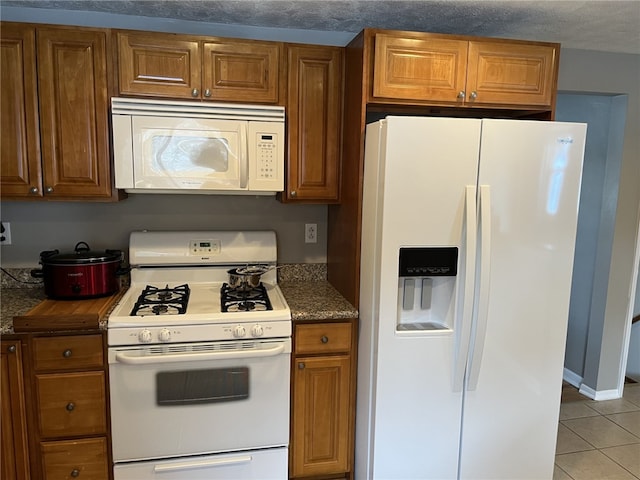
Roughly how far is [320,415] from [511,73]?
1840mm

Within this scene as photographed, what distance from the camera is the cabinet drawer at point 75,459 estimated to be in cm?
208

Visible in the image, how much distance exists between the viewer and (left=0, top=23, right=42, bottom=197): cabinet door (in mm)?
2100

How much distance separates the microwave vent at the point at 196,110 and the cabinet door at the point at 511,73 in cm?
92

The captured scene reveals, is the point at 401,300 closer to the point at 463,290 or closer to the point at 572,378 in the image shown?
the point at 463,290

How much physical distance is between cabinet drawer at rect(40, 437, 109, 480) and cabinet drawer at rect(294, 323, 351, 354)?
0.96 m

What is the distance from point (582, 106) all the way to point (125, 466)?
11.5 feet

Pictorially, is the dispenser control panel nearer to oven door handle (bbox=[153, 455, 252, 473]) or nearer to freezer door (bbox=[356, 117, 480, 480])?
freezer door (bbox=[356, 117, 480, 480])

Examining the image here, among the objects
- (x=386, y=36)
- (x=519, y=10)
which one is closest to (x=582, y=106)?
(x=519, y=10)

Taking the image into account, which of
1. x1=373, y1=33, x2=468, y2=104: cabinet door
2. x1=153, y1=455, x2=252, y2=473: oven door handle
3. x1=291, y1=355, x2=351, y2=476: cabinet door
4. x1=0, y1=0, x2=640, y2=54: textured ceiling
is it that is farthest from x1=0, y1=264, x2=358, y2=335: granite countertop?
x1=0, y1=0, x2=640, y2=54: textured ceiling

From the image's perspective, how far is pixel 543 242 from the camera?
2.09 m

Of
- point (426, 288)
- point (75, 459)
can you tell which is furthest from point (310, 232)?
point (75, 459)

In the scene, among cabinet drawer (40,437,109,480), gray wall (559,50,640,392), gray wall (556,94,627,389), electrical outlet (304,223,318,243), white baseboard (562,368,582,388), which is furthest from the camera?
white baseboard (562,368,582,388)

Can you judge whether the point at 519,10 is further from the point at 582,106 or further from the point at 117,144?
the point at 117,144

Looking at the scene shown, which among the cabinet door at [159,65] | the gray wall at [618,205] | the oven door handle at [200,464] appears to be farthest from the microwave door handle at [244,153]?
the gray wall at [618,205]
